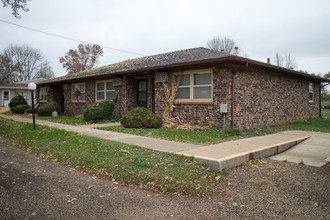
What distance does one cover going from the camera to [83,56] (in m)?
60.4

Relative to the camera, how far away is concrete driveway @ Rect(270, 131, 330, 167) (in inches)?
273

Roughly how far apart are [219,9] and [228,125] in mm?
9826

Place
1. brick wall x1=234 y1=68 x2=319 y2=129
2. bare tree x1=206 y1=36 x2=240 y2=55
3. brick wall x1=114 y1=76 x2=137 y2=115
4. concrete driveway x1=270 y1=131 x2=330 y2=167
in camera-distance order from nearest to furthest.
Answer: concrete driveway x1=270 y1=131 x2=330 y2=167 < brick wall x1=234 y1=68 x2=319 y2=129 < brick wall x1=114 y1=76 x2=137 y2=115 < bare tree x1=206 y1=36 x2=240 y2=55

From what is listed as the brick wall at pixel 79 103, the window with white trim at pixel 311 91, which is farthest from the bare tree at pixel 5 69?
the window with white trim at pixel 311 91

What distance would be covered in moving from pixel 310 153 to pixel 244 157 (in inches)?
95.9

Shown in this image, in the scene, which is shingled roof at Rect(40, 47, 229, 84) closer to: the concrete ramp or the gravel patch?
the concrete ramp

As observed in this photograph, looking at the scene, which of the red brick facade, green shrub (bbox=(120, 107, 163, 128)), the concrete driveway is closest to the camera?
the concrete driveway

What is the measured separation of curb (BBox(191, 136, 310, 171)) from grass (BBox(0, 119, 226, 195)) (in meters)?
0.14

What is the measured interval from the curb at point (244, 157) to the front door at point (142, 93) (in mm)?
8575

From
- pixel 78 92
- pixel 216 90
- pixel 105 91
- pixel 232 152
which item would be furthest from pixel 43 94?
pixel 232 152

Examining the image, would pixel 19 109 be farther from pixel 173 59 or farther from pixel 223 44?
pixel 223 44

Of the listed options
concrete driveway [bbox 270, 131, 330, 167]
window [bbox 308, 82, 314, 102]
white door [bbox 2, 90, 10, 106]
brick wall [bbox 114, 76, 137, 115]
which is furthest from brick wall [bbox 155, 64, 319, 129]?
white door [bbox 2, 90, 10, 106]

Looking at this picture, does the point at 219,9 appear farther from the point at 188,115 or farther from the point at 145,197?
the point at 145,197

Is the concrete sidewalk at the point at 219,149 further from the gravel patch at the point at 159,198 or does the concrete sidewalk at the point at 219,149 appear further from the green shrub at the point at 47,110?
the green shrub at the point at 47,110
